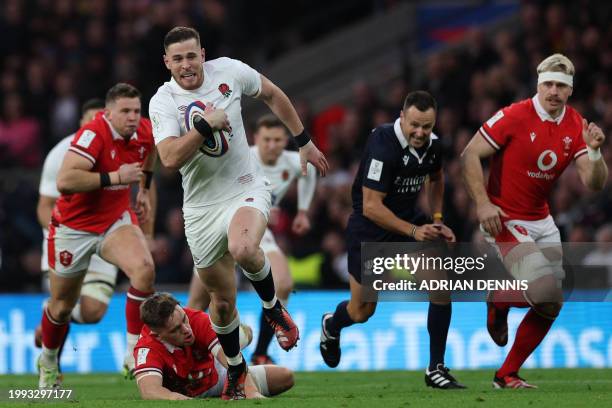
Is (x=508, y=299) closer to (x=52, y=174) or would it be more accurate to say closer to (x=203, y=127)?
(x=203, y=127)

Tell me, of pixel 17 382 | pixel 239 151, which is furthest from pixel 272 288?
pixel 17 382

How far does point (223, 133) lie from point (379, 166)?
151 centimetres

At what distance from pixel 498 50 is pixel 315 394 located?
28.9ft

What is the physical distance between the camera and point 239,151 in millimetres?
9281

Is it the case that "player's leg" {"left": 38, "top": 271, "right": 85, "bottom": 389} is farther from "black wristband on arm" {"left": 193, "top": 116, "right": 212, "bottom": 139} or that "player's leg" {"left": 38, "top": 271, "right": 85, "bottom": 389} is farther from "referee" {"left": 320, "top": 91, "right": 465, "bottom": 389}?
"black wristband on arm" {"left": 193, "top": 116, "right": 212, "bottom": 139}

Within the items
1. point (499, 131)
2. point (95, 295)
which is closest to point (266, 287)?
point (499, 131)

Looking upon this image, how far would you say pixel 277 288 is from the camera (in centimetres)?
1220

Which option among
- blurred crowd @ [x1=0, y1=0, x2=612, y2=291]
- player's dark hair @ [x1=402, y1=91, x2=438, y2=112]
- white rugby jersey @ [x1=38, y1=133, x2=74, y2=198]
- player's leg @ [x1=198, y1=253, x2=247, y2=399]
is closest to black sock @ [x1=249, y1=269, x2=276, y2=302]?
player's leg @ [x1=198, y1=253, x2=247, y2=399]

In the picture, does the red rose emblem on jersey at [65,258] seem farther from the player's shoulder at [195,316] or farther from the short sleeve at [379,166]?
the short sleeve at [379,166]

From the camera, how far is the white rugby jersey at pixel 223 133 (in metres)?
9.06

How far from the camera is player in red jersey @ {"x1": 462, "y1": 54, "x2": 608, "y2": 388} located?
32.0ft

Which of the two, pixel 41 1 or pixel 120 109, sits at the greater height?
pixel 41 1

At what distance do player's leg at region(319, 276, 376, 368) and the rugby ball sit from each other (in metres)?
2.21

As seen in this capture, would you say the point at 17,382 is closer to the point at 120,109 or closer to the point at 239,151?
the point at 120,109
